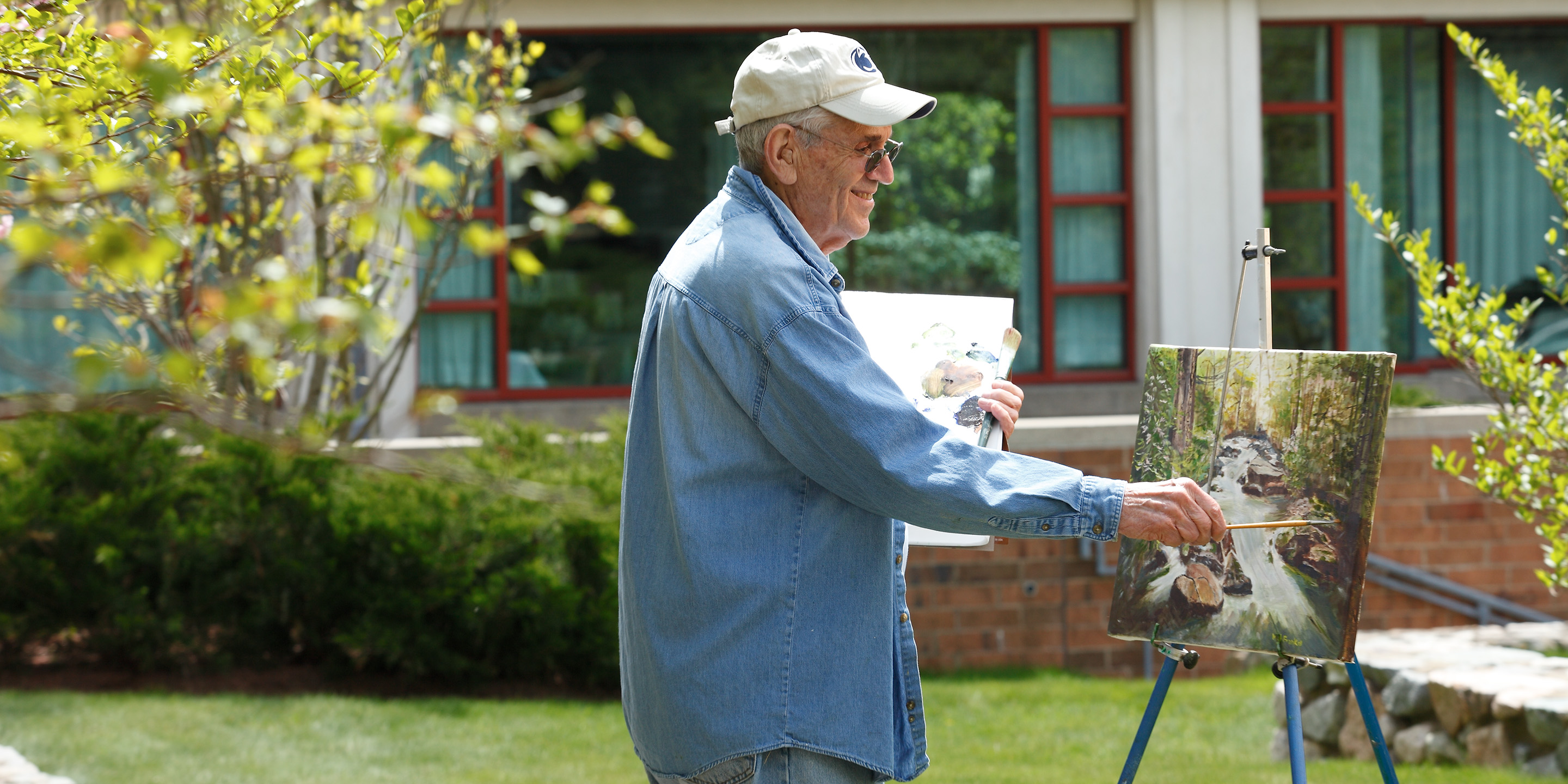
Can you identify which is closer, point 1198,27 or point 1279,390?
point 1279,390

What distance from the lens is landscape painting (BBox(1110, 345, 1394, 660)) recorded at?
127 inches

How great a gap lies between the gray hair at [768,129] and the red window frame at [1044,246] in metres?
6.28

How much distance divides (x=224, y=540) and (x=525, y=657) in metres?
1.56

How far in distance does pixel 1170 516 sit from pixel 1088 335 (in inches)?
270

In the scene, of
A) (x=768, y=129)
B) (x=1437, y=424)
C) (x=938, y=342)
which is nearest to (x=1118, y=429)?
(x=1437, y=424)

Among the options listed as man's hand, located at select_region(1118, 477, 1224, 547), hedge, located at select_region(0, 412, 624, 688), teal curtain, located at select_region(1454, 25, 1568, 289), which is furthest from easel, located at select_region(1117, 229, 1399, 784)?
teal curtain, located at select_region(1454, 25, 1568, 289)

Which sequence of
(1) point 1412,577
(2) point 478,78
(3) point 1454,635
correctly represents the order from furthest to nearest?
1. (1) point 1412,577
2. (2) point 478,78
3. (3) point 1454,635

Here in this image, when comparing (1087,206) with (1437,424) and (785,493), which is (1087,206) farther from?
(785,493)

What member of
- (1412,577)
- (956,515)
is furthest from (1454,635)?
(956,515)

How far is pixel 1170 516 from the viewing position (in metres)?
2.24

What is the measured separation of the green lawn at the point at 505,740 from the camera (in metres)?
5.36

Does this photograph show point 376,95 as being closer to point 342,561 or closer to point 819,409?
point 342,561

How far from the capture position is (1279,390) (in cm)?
328

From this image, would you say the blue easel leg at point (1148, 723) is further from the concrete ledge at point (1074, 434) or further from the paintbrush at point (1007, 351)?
the concrete ledge at point (1074, 434)
